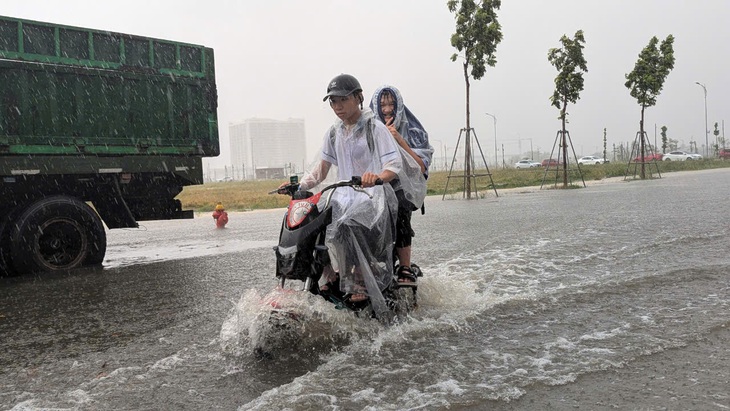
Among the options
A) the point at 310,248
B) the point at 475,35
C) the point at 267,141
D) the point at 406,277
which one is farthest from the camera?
the point at 267,141

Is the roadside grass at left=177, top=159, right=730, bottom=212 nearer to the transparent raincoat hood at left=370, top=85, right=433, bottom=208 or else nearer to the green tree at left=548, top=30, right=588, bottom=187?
the green tree at left=548, top=30, right=588, bottom=187

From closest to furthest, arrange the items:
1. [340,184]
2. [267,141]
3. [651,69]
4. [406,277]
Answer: [340,184]
[406,277]
[651,69]
[267,141]

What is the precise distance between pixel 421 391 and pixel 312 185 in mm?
2149

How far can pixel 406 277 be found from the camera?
185 inches

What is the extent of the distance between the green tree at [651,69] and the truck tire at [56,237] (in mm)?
30268

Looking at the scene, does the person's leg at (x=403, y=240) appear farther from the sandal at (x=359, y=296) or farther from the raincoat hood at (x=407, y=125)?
the sandal at (x=359, y=296)

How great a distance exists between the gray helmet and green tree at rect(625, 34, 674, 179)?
3162 cm

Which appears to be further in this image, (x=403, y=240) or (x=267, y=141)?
(x=267, y=141)

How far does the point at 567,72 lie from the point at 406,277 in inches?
998

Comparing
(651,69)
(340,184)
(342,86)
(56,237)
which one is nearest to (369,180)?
(340,184)

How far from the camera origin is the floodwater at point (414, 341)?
3055 millimetres

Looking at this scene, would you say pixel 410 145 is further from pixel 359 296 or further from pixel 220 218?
pixel 220 218

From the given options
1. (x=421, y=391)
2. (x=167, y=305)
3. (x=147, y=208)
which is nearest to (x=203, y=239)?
(x=147, y=208)

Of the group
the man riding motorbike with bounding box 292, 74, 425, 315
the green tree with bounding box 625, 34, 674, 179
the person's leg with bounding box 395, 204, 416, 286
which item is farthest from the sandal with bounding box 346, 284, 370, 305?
the green tree with bounding box 625, 34, 674, 179
